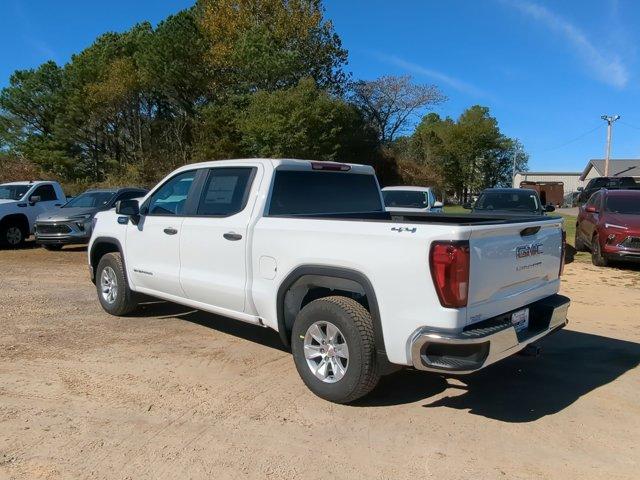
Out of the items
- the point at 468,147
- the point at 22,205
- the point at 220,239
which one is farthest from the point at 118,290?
the point at 468,147

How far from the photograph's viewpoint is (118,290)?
22.7ft

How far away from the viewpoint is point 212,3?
38.0 meters

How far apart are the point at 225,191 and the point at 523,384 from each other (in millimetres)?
3281

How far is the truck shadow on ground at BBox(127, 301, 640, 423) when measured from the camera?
176 inches

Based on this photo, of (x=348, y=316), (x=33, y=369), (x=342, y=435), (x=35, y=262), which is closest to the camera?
(x=342, y=435)

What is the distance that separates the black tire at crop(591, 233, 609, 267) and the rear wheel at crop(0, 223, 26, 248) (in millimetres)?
14574

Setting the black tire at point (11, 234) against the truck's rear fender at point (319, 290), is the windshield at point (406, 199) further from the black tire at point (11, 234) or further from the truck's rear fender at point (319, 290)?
the black tire at point (11, 234)

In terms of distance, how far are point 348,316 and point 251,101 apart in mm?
32488

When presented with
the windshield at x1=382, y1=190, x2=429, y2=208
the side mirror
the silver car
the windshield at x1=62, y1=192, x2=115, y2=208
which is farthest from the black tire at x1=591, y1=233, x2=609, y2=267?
the windshield at x1=62, y1=192, x2=115, y2=208

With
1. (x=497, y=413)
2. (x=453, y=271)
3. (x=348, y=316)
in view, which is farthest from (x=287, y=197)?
(x=497, y=413)

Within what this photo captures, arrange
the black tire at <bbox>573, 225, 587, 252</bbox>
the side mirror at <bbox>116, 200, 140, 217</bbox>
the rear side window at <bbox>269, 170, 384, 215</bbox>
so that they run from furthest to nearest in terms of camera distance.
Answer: the black tire at <bbox>573, 225, 587, 252</bbox>
the side mirror at <bbox>116, 200, 140, 217</bbox>
the rear side window at <bbox>269, 170, 384, 215</bbox>

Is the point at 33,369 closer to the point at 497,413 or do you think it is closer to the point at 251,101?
the point at 497,413

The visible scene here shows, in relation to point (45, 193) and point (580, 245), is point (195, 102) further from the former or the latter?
point (580, 245)

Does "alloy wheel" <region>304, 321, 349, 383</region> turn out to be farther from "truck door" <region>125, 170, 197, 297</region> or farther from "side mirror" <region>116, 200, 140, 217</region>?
"side mirror" <region>116, 200, 140, 217</region>
